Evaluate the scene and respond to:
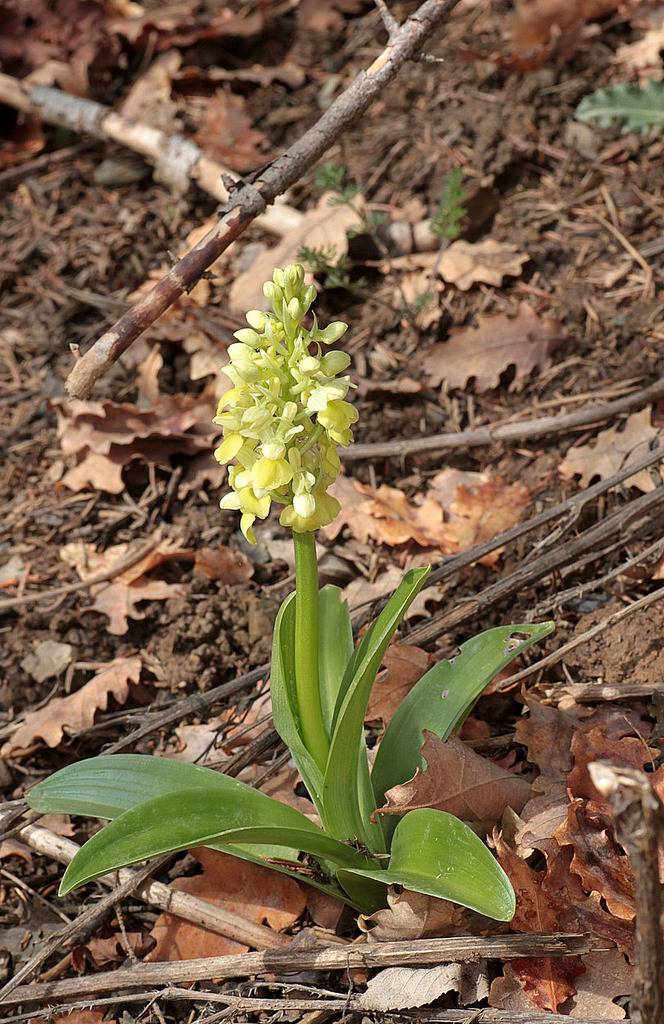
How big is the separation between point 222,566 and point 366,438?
2.45ft

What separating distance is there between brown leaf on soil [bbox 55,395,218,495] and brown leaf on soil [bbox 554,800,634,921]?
2.01m

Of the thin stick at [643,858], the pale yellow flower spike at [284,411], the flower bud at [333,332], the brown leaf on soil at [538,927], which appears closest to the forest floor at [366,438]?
the brown leaf on soil at [538,927]

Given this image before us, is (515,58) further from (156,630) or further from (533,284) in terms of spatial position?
(156,630)

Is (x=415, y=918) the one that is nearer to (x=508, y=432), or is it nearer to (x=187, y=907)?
(x=187, y=907)

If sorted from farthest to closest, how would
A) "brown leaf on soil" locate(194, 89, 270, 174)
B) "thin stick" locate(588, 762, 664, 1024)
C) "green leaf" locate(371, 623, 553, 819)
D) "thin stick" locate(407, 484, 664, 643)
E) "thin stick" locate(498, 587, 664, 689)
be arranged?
"brown leaf on soil" locate(194, 89, 270, 174)
"thin stick" locate(407, 484, 664, 643)
"thin stick" locate(498, 587, 664, 689)
"green leaf" locate(371, 623, 553, 819)
"thin stick" locate(588, 762, 664, 1024)

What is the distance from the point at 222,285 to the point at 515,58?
1.73m

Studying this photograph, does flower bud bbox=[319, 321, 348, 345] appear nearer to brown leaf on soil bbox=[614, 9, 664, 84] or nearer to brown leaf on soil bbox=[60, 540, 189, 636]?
brown leaf on soil bbox=[60, 540, 189, 636]

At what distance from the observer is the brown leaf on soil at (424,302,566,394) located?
A: 3645mm

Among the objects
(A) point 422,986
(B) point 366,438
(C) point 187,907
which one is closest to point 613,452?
(B) point 366,438

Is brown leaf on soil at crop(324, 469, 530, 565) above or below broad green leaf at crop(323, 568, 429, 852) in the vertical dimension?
below

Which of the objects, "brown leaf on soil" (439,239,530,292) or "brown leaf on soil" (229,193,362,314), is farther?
"brown leaf on soil" (229,193,362,314)

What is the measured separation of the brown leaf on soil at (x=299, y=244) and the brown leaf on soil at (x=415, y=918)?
8.24 ft

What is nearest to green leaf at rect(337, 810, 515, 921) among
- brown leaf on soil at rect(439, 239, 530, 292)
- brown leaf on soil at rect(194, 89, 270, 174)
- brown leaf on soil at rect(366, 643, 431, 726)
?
brown leaf on soil at rect(366, 643, 431, 726)

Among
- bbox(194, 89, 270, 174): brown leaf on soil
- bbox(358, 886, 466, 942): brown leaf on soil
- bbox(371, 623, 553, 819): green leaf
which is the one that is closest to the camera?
bbox(358, 886, 466, 942): brown leaf on soil
